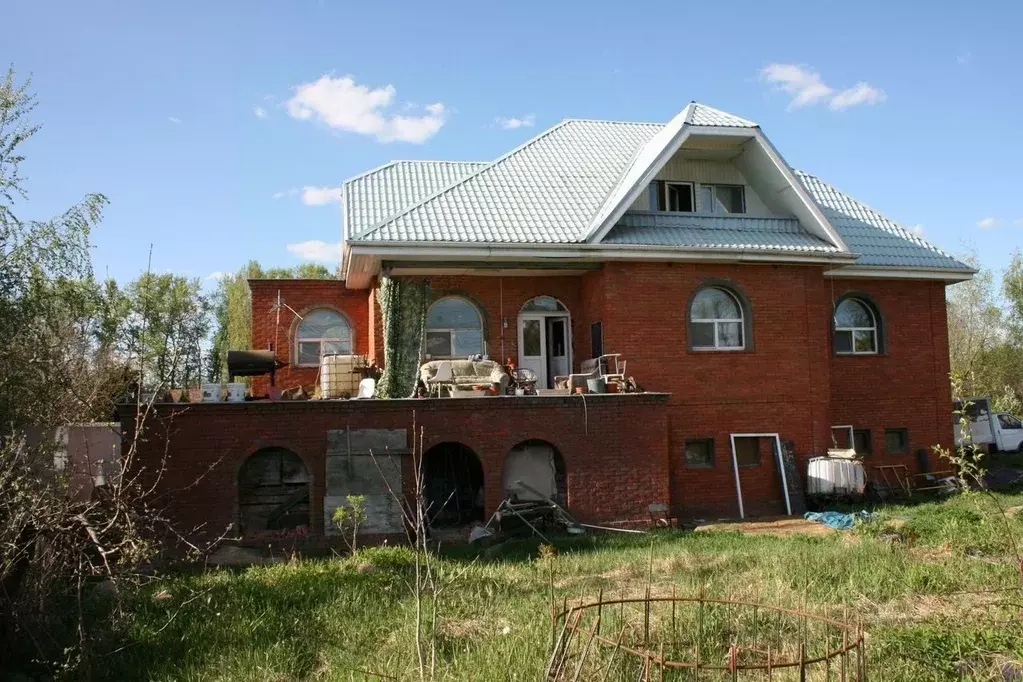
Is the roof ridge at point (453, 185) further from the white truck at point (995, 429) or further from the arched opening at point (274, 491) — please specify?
the white truck at point (995, 429)

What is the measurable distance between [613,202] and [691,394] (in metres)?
4.03

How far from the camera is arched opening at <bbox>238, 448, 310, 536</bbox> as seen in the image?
46.3 feet

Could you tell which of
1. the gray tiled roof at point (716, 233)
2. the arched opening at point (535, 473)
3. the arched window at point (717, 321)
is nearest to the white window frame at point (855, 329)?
the gray tiled roof at point (716, 233)

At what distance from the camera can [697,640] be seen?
6090 mm

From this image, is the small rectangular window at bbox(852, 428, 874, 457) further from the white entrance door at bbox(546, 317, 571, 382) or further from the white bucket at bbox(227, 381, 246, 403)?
the white bucket at bbox(227, 381, 246, 403)

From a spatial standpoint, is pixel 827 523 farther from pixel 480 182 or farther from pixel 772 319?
pixel 480 182

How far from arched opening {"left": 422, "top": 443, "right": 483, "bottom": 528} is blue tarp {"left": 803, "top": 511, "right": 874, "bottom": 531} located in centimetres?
619

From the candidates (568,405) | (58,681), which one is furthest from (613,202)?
(58,681)

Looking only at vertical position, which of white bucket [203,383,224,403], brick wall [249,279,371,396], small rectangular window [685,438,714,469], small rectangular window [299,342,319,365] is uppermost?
Answer: brick wall [249,279,371,396]

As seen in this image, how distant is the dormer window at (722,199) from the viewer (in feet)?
59.5

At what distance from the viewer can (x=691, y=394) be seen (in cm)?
1669

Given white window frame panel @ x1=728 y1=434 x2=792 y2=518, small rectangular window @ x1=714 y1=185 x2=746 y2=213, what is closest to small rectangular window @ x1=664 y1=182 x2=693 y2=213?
small rectangular window @ x1=714 y1=185 x2=746 y2=213

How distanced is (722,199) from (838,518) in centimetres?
698

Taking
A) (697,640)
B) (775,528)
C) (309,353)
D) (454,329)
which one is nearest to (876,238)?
(775,528)
